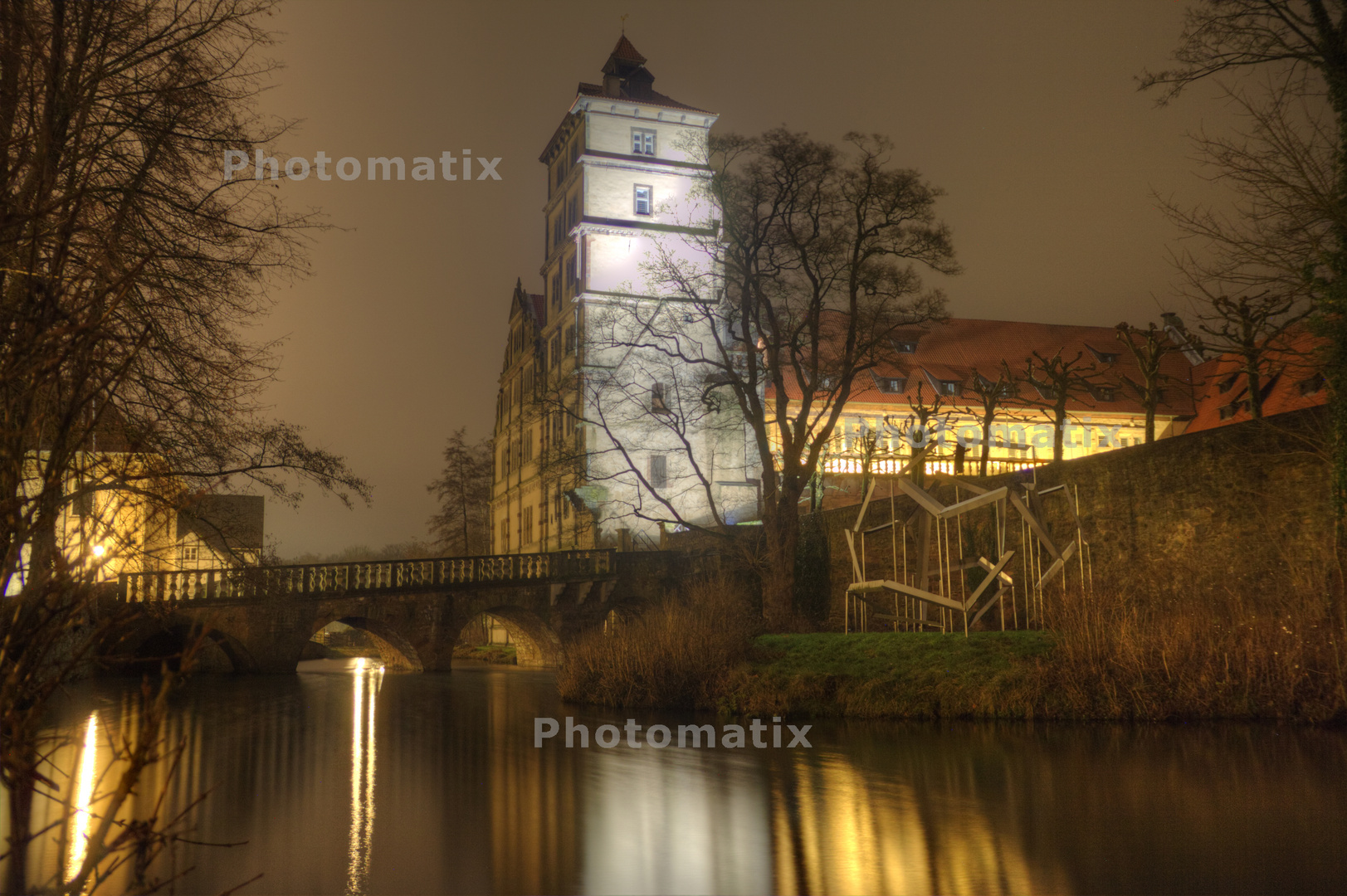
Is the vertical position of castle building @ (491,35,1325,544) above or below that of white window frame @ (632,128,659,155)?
below

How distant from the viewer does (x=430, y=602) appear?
108ft

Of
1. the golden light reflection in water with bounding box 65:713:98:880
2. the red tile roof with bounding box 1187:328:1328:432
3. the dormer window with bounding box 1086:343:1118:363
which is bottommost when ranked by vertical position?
the golden light reflection in water with bounding box 65:713:98:880

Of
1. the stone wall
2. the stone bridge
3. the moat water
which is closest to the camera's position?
the moat water

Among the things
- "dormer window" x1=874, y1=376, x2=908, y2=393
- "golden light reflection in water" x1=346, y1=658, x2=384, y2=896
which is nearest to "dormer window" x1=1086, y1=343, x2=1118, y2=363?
"dormer window" x1=874, y1=376, x2=908, y2=393

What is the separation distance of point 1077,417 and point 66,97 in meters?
51.6

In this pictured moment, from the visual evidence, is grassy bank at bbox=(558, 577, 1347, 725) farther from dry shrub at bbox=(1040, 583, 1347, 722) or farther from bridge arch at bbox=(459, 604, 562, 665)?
bridge arch at bbox=(459, 604, 562, 665)

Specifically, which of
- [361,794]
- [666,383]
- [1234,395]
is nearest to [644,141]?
[666,383]

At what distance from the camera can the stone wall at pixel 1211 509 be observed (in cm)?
1572

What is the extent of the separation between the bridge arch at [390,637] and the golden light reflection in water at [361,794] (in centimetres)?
919

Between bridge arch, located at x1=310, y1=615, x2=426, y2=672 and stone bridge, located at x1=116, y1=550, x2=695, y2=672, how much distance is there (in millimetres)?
45

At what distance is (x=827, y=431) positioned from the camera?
23.4m

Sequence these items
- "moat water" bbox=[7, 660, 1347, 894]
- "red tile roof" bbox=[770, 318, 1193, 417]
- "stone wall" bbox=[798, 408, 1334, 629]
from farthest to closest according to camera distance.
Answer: "red tile roof" bbox=[770, 318, 1193, 417] < "stone wall" bbox=[798, 408, 1334, 629] < "moat water" bbox=[7, 660, 1347, 894]

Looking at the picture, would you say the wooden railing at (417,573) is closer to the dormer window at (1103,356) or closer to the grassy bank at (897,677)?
the grassy bank at (897,677)

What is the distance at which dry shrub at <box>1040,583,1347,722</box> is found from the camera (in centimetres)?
1314
